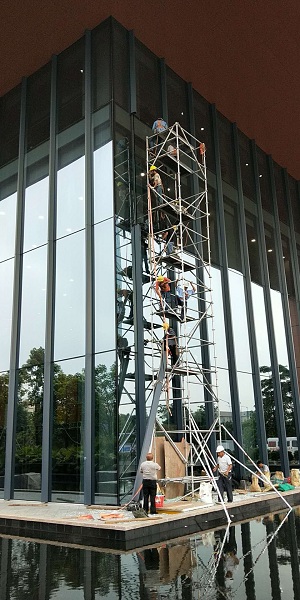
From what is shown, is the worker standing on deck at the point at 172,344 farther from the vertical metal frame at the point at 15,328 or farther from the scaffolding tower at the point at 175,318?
the vertical metal frame at the point at 15,328

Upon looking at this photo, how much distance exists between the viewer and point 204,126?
2053 cm

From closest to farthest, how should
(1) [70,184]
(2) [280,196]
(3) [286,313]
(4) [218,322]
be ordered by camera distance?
(1) [70,184] < (4) [218,322] < (3) [286,313] < (2) [280,196]

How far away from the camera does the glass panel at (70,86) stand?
17141 millimetres

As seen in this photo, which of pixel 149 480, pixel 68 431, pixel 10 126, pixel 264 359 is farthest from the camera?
pixel 264 359

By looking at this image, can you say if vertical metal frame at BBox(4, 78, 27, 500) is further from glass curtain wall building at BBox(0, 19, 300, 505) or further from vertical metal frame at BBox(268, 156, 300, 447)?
vertical metal frame at BBox(268, 156, 300, 447)

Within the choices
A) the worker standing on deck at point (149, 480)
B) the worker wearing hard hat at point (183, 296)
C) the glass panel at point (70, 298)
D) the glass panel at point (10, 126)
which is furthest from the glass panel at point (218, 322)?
the glass panel at point (10, 126)

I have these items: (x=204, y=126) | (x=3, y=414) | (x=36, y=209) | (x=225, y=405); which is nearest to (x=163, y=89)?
(x=204, y=126)

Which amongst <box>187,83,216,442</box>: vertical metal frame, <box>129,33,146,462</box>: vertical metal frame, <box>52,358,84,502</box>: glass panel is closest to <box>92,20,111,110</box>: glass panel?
<box>129,33,146,462</box>: vertical metal frame

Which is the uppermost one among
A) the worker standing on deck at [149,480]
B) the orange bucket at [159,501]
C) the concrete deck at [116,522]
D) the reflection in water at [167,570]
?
the worker standing on deck at [149,480]

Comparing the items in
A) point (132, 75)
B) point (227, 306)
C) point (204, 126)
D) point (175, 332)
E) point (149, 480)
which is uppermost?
point (204, 126)

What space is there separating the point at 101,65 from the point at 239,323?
10.3 m

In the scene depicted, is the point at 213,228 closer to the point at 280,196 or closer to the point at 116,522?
the point at 280,196

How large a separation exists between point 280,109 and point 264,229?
16.9 feet

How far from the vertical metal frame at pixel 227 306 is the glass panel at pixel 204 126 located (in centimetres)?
22
